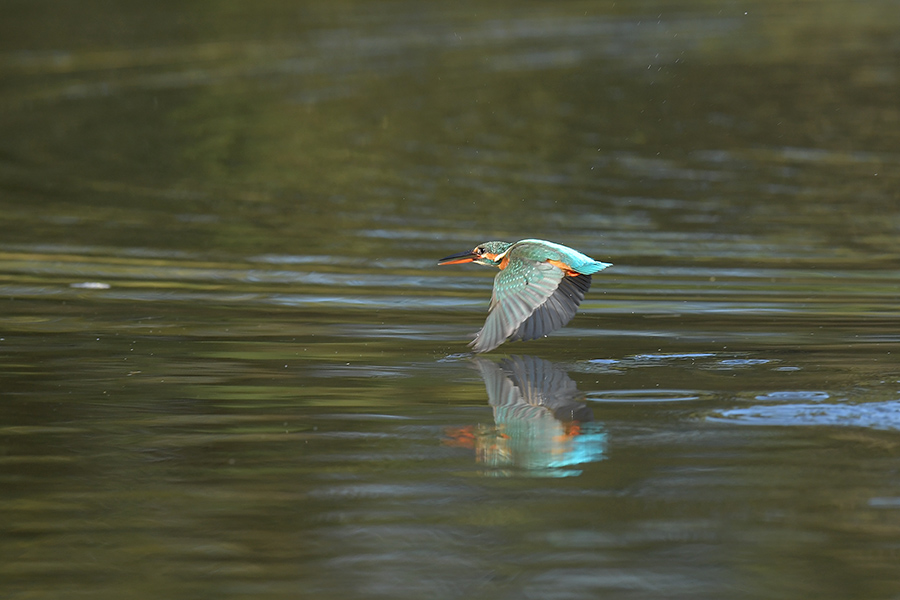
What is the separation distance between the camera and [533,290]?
5734mm

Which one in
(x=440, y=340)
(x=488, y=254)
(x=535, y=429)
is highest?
(x=488, y=254)

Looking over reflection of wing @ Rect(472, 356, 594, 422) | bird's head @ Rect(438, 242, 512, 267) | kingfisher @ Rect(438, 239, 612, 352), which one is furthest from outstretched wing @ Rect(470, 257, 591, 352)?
bird's head @ Rect(438, 242, 512, 267)

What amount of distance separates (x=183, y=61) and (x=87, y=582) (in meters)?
14.5

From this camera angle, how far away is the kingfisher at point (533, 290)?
18.6ft

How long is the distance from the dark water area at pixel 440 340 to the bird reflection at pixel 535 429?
21 mm

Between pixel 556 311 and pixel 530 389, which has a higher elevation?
pixel 556 311

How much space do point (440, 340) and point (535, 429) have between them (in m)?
1.55

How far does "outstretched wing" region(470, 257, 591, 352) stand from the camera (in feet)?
18.5

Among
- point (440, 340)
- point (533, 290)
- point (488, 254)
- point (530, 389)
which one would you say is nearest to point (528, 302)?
point (533, 290)

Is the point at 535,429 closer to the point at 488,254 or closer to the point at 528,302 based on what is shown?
the point at 528,302

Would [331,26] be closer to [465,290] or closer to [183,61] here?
[183,61]

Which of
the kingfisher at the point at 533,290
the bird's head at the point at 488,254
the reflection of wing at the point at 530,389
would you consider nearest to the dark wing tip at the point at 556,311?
the kingfisher at the point at 533,290

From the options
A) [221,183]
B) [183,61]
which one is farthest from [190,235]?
[183,61]

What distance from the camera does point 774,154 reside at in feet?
40.3
